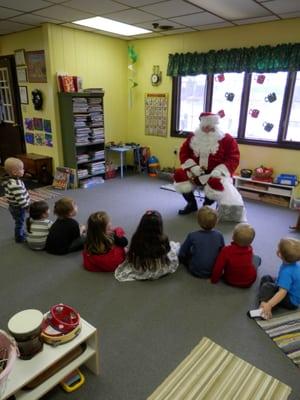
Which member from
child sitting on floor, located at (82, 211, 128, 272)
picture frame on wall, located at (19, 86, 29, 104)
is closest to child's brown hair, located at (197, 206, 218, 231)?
child sitting on floor, located at (82, 211, 128, 272)

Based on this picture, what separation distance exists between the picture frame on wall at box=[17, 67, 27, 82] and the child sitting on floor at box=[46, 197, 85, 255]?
3226 millimetres

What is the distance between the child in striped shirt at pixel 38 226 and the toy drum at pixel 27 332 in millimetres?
1518

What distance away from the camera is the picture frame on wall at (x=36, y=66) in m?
4.51

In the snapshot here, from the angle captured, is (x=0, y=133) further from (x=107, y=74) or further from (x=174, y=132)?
(x=174, y=132)

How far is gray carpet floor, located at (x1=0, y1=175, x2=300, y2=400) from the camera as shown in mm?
1570

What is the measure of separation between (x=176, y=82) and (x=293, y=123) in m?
2.01

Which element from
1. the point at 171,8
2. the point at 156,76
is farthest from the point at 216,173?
Answer: the point at 156,76

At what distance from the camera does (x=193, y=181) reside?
3.86 m

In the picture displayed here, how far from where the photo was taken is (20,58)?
484cm

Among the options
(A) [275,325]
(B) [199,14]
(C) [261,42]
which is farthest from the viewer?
(C) [261,42]

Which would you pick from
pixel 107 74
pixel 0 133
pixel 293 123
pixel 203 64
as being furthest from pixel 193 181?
pixel 0 133

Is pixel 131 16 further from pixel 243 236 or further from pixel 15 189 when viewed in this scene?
pixel 243 236

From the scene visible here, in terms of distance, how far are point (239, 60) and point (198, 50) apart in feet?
2.53

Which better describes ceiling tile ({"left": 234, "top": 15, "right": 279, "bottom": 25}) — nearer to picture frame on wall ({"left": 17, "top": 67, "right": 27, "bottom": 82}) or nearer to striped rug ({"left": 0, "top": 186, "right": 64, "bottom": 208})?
picture frame on wall ({"left": 17, "top": 67, "right": 27, "bottom": 82})
